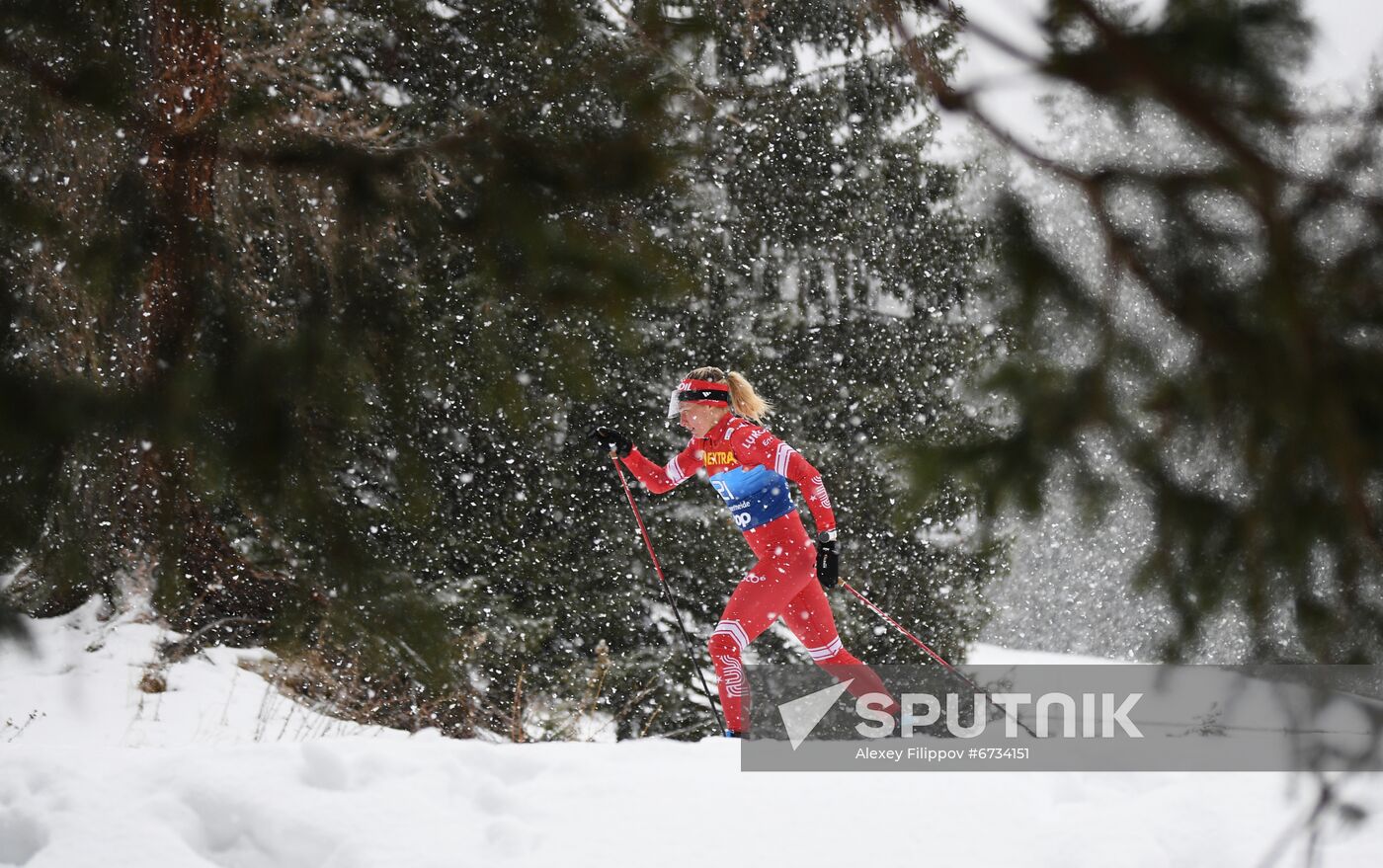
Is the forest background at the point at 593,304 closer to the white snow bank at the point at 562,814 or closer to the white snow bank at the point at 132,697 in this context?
the white snow bank at the point at 562,814

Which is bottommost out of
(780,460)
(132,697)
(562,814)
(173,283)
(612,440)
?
(132,697)

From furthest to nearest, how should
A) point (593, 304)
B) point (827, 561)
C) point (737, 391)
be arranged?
point (737, 391) < point (827, 561) < point (593, 304)

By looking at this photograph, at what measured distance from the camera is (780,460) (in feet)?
17.0

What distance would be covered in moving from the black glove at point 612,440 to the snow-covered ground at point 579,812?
169 centimetres

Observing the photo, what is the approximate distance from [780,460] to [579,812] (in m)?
2.17

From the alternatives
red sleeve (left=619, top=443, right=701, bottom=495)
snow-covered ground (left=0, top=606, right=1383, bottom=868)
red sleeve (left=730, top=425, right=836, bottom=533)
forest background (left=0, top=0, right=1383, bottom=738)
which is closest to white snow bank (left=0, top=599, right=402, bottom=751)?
red sleeve (left=619, top=443, right=701, bottom=495)

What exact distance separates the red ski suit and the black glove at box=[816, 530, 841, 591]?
3.4 inches

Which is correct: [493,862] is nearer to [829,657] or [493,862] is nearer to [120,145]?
[120,145]

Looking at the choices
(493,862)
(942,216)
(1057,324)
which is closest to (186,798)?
(493,862)

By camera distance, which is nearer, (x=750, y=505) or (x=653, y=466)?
(x=750, y=505)

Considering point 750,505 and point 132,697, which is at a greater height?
point 750,505

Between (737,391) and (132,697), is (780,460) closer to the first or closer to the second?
(737,391)

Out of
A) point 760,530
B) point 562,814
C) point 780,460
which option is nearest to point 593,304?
point 562,814

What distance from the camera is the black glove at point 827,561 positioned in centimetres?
512
